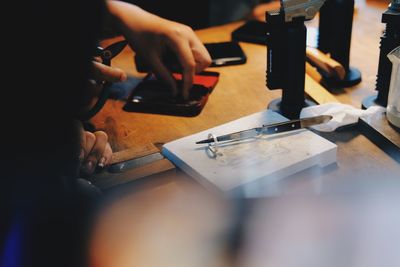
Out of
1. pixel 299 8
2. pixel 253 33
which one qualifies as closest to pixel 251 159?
pixel 299 8

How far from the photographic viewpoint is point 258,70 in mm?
1226

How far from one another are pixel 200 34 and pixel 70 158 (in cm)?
100

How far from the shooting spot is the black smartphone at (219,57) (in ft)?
3.76

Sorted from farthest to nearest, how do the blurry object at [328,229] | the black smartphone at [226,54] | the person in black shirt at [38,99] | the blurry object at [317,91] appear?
the black smartphone at [226,54] → the blurry object at [317,91] → the blurry object at [328,229] → the person in black shirt at [38,99]

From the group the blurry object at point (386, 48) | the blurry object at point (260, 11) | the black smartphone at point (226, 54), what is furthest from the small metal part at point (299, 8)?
the blurry object at point (260, 11)

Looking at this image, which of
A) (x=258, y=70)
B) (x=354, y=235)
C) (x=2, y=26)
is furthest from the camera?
(x=258, y=70)

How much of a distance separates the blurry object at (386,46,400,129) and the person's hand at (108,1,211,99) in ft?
1.27

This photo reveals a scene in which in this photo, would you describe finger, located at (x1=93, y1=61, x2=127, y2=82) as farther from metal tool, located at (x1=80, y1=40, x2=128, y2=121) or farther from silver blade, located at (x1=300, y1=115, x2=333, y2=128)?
silver blade, located at (x1=300, y1=115, x2=333, y2=128)

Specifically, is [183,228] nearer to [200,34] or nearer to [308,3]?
[308,3]

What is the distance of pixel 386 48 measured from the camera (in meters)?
0.96

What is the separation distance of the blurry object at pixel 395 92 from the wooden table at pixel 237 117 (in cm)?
6

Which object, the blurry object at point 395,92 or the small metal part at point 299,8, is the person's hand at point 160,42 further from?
the blurry object at point 395,92

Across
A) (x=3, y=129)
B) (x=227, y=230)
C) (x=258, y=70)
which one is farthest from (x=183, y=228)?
(x=258, y=70)

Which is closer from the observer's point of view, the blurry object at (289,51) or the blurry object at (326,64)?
the blurry object at (289,51)
